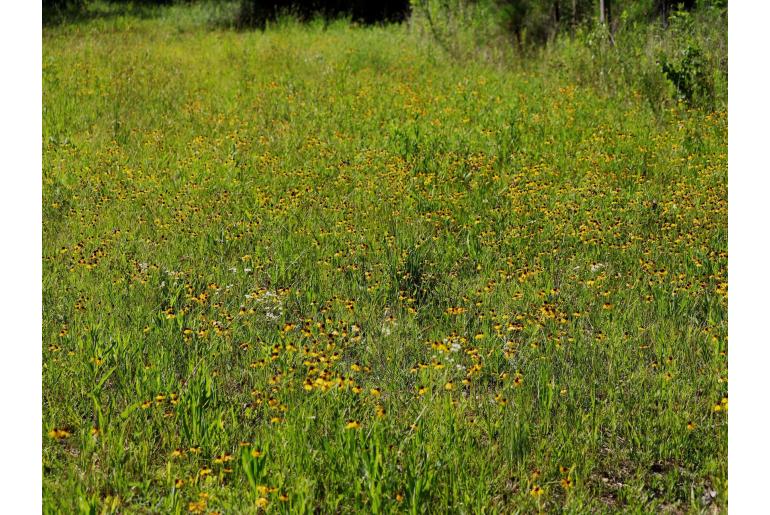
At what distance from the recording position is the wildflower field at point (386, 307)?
2.94m

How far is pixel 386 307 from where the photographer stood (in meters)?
4.34

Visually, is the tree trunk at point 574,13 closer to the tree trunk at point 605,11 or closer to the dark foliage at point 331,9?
the tree trunk at point 605,11

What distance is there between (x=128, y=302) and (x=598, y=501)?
8.88 feet

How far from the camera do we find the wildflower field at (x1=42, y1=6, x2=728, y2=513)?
2939mm

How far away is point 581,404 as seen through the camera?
134 inches

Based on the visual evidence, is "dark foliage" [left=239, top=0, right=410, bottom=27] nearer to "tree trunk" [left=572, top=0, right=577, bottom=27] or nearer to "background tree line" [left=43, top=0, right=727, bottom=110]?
"background tree line" [left=43, top=0, right=727, bottom=110]

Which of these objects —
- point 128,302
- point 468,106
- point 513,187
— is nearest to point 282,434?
point 128,302

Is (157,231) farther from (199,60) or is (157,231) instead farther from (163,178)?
(199,60)

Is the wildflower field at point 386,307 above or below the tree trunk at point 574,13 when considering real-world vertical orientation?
below

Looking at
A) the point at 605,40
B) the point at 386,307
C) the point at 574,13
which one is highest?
the point at 574,13

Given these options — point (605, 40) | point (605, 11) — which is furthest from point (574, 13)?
point (605, 40)

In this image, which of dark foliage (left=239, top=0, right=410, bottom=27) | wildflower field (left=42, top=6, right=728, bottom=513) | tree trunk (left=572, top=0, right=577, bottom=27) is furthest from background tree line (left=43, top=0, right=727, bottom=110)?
dark foliage (left=239, top=0, right=410, bottom=27)

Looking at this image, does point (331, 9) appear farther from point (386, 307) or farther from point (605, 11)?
point (386, 307)

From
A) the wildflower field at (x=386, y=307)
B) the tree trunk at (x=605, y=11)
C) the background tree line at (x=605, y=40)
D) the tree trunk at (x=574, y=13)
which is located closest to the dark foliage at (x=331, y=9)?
the background tree line at (x=605, y=40)
